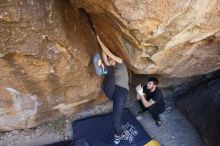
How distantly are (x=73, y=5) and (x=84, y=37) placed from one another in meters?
0.42

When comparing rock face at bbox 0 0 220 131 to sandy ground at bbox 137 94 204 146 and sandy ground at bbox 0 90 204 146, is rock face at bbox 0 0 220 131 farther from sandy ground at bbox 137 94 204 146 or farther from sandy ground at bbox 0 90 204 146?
sandy ground at bbox 137 94 204 146

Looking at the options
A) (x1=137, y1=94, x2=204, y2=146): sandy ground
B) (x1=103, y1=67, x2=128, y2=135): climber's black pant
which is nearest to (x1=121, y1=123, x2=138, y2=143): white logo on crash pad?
(x1=137, y1=94, x2=204, y2=146): sandy ground

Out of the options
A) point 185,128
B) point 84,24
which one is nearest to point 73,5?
point 84,24

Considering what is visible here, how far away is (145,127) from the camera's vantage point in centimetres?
414

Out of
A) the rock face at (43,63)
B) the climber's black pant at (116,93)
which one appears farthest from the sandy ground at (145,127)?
the climber's black pant at (116,93)

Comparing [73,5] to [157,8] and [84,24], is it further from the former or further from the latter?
[157,8]

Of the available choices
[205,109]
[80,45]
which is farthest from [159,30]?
[205,109]

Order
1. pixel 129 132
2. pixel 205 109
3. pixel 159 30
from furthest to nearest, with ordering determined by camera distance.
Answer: pixel 129 132 → pixel 205 109 → pixel 159 30

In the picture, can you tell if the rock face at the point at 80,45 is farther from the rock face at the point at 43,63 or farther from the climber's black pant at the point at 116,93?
the climber's black pant at the point at 116,93

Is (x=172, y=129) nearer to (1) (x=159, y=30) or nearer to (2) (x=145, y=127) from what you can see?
(2) (x=145, y=127)

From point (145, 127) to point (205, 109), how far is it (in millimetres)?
728

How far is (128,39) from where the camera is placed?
294 cm

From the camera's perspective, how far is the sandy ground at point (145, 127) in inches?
158

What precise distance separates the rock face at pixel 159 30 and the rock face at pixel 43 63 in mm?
218
